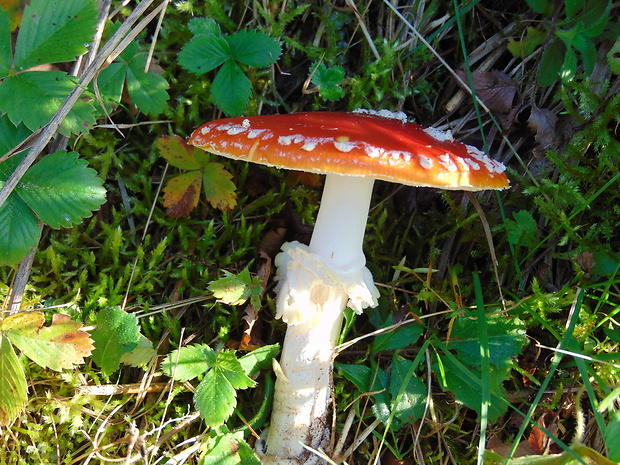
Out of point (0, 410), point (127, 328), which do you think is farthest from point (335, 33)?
point (0, 410)

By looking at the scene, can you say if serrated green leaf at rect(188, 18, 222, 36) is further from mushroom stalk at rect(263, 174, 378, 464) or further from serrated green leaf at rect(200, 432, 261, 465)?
serrated green leaf at rect(200, 432, 261, 465)

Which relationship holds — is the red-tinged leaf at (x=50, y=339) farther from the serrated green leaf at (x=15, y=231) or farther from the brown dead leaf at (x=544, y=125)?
the brown dead leaf at (x=544, y=125)

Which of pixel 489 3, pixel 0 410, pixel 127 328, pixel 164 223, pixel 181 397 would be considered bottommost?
pixel 181 397

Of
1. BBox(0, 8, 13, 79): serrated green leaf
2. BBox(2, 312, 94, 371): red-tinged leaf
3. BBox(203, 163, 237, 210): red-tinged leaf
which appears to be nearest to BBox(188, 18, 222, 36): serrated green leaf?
BBox(203, 163, 237, 210): red-tinged leaf

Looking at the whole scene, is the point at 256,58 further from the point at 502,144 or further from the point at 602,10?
the point at 602,10

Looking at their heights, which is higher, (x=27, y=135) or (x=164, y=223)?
(x=27, y=135)

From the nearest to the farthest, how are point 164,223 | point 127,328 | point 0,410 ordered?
point 0,410, point 127,328, point 164,223
